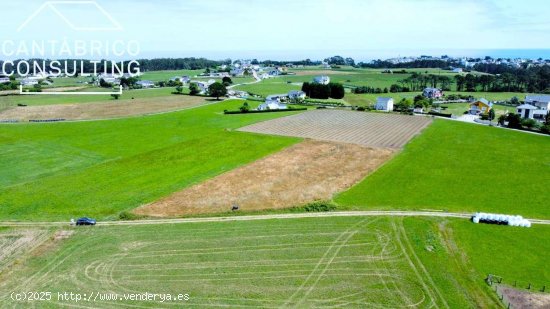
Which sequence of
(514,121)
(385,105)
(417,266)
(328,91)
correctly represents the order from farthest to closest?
(328,91) < (385,105) < (514,121) < (417,266)

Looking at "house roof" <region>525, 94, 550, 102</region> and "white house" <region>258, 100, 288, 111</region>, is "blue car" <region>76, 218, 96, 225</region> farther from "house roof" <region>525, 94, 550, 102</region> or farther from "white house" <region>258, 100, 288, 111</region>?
"house roof" <region>525, 94, 550, 102</region>

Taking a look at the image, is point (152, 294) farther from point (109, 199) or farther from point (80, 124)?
point (80, 124)

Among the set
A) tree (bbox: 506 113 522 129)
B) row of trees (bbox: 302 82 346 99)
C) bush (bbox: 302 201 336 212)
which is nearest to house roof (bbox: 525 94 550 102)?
tree (bbox: 506 113 522 129)

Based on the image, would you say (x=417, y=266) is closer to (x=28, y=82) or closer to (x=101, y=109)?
(x=101, y=109)

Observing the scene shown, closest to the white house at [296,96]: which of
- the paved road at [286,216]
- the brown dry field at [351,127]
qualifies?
the brown dry field at [351,127]

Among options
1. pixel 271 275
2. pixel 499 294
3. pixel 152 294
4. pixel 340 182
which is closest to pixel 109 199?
pixel 152 294

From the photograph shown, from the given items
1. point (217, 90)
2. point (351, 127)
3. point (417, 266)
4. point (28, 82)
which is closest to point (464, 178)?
point (417, 266)
